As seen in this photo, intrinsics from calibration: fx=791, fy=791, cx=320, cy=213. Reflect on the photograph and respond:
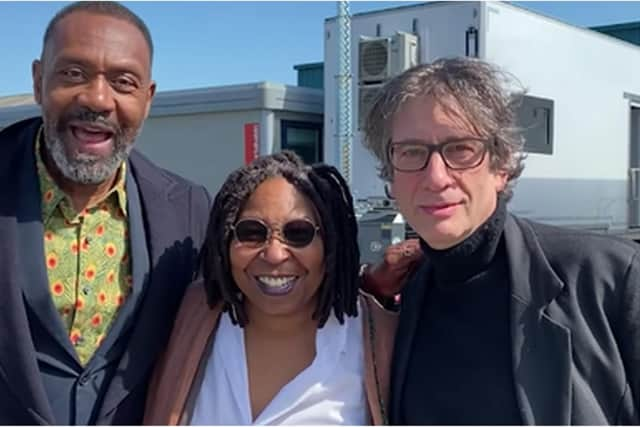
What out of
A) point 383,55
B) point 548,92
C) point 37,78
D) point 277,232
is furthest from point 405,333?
point 548,92

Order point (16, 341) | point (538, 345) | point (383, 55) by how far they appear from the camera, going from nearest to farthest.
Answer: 1. point (538, 345)
2. point (16, 341)
3. point (383, 55)

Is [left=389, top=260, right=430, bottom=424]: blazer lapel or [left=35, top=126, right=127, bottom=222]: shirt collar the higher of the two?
[left=35, top=126, right=127, bottom=222]: shirt collar

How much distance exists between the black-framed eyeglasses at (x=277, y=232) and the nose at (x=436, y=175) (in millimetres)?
395

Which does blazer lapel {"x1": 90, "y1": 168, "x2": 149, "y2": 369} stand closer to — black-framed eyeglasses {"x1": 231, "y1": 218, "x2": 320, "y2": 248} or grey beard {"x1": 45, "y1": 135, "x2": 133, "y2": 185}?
grey beard {"x1": 45, "y1": 135, "x2": 133, "y2": 185}

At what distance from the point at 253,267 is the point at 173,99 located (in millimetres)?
4470

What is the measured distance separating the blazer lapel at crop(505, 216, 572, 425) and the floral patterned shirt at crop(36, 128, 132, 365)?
39.6 inches

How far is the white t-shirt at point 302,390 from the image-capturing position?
190 centimetres

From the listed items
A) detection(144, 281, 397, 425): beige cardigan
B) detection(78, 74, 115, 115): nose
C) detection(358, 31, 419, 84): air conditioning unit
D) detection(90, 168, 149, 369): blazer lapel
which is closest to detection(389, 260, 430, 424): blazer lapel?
detection(144, 281, 397, 425): beige cardigan

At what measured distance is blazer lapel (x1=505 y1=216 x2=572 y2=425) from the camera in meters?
1.66

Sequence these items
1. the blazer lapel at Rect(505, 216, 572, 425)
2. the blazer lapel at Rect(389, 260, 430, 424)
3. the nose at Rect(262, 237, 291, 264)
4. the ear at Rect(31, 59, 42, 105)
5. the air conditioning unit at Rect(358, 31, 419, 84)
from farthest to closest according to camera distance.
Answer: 1. the air conditioning unit at Rect(358, 31, 419, 84)
2. the ear at Rect(31, 59, 42, 105)
3. the nose at Rect(262, 237, 291, 264)
4. the blazer lapel at Rect(389, 260, 430, 424)
5. the blazer lapel at Rect(505, 216, 572, 425)

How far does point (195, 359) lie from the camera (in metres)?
1.98

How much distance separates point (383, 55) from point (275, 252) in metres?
3.72

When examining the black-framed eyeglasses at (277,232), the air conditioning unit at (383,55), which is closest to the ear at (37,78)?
the black-framed eyeglasses at (277,232)

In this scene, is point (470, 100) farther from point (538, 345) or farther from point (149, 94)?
point (149, 94)
